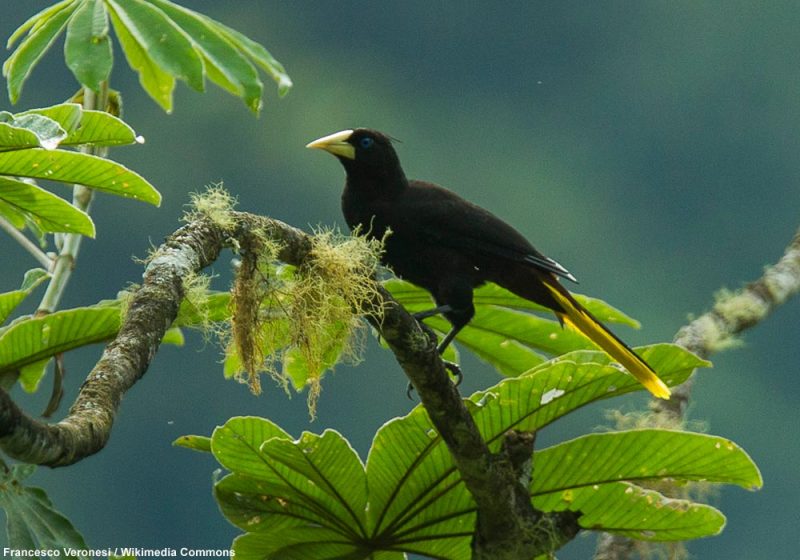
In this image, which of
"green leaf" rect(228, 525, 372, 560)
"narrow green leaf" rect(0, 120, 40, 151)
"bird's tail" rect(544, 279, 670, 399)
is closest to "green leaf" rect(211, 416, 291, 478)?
"green leaf" rect(228, 525, 372, 560)

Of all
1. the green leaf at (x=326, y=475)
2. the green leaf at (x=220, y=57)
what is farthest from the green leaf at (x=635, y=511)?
the green leaf at (x=220, y=57)

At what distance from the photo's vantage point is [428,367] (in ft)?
6.48

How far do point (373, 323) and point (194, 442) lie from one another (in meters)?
0.44

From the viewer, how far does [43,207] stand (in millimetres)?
1953

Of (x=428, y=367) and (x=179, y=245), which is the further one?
(x=428, y=367)

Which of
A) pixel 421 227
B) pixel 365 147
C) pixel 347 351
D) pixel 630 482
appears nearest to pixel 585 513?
pixel 630 482

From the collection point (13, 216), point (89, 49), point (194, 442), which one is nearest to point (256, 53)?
point (89, 49)

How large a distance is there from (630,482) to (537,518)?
0.70ft

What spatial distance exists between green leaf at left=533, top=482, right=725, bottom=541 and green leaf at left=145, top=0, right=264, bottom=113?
1003 millimetres

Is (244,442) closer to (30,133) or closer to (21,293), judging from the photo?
(21,293)

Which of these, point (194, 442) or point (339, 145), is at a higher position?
Answer: point (339, 145)

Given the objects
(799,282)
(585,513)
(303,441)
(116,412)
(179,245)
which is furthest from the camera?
(799,282)

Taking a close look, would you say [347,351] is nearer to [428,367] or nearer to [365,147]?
[428,367]

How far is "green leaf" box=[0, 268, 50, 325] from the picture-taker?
2.26 m
